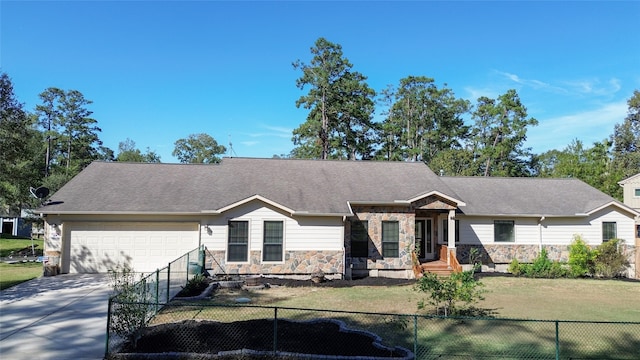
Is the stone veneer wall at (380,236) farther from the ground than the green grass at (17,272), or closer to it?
farther from the ground

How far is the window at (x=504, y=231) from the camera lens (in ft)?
64.5

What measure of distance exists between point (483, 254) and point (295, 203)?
954cm

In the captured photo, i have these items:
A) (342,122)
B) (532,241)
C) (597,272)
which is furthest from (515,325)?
(342,122)

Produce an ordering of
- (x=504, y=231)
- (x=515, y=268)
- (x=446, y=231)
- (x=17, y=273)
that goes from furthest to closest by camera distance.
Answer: (x=504, y=231), (x=446, y=231), (x=515, y=268), (x=17, y=273)

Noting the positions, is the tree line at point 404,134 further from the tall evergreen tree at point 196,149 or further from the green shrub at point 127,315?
the green shrub at point 127,315

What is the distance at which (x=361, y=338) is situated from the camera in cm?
816

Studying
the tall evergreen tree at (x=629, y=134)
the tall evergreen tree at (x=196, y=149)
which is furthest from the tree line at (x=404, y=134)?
the tall evergreen tree at (x=196, y=149)

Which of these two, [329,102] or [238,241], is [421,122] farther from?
[238,241]

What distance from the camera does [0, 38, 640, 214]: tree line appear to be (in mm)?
38844

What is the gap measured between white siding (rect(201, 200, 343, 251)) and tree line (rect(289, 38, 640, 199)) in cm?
2237

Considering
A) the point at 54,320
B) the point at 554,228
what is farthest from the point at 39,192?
the point at 554,228

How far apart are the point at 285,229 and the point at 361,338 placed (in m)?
8.57

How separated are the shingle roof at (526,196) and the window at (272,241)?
9059mm

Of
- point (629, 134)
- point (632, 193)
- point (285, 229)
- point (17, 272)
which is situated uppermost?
point (629, 134)
